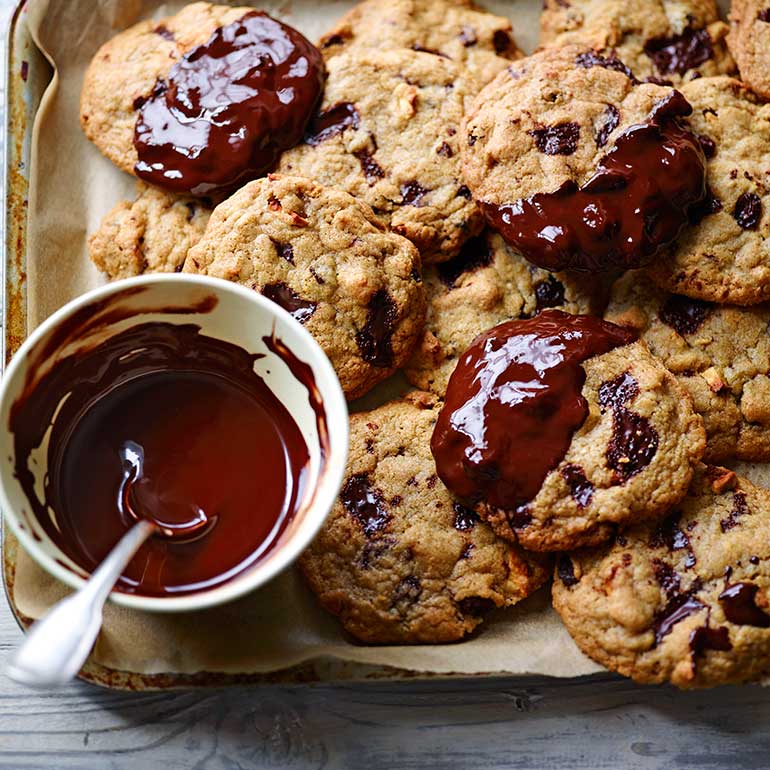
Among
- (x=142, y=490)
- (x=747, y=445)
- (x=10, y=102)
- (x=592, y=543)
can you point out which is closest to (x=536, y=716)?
(x=592, y=543)

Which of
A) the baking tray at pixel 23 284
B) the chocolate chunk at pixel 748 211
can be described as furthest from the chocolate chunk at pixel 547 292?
the baking tray at pixel 23 284

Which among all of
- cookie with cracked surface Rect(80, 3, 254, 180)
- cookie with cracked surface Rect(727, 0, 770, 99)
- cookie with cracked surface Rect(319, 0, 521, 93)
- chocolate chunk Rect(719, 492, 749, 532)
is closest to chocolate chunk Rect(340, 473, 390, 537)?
chocolate chunk Rect(719, 492, 749, 532)

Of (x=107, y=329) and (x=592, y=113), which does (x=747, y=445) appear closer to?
(x=592, y=113)

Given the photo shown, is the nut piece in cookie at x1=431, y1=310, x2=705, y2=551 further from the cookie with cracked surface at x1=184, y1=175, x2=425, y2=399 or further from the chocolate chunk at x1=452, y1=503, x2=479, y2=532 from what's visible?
the cookie with cracked surface at x1=184, y1=175, x2=425, y2=399

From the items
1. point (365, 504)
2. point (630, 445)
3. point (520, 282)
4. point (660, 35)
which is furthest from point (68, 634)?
point (660, 35)

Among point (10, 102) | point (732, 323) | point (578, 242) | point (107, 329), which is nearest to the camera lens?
point (107, 329)

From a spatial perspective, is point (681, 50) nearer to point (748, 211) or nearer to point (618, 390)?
point (748, 211)
